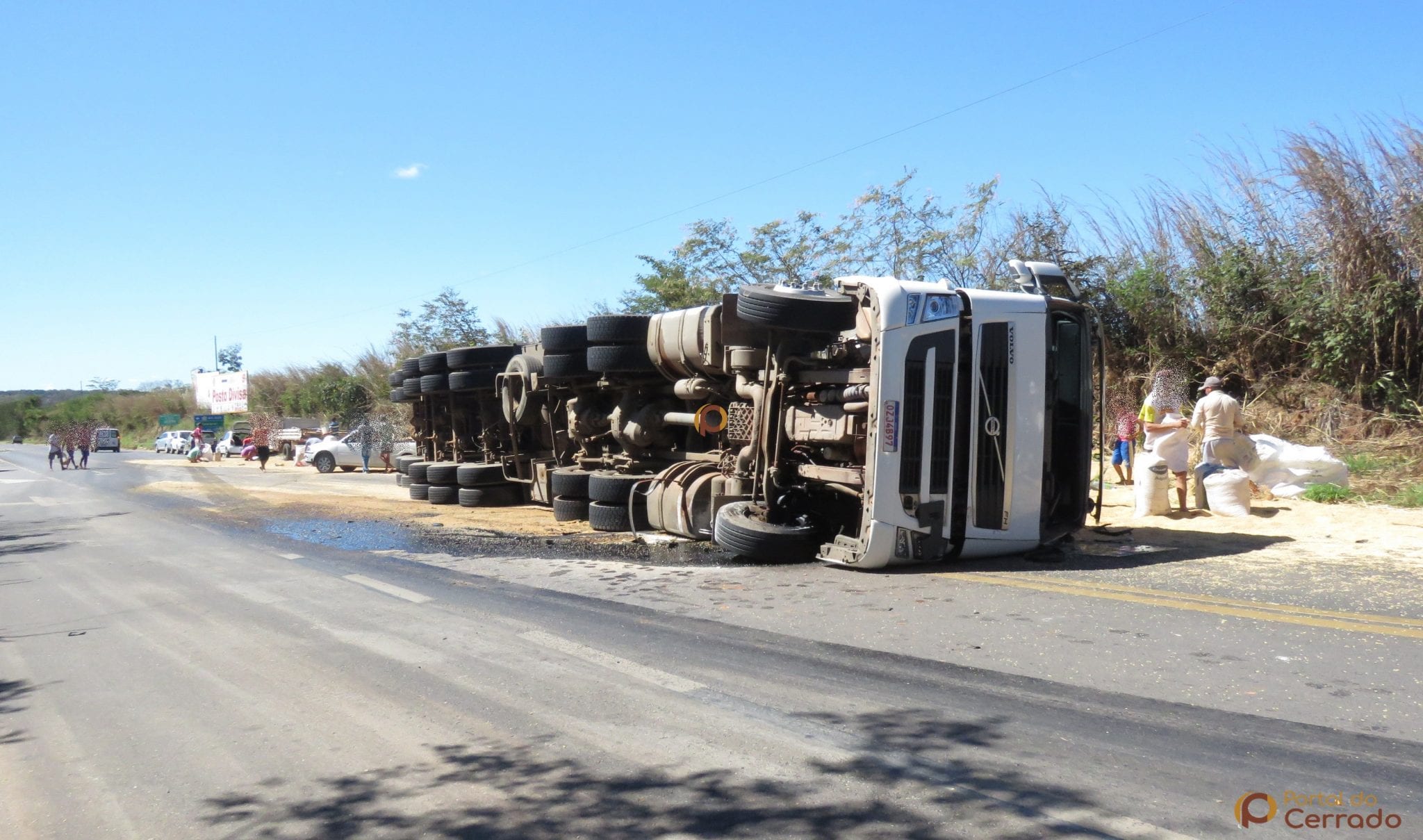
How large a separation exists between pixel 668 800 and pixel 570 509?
31.5ft

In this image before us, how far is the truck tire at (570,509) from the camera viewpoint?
1301cm

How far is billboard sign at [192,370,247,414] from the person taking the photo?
61.4 meters

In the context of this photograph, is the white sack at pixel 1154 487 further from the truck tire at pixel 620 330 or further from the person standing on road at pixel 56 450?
the person standing on road at pixel 56 450

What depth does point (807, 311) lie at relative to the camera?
28.8 ft

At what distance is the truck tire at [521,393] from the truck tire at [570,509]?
2212 millimetres

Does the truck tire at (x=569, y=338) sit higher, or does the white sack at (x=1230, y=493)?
the truck tire at (x=569, y=338)

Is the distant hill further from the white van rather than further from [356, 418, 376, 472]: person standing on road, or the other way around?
[356, 418, 376, 472]: person standing on road

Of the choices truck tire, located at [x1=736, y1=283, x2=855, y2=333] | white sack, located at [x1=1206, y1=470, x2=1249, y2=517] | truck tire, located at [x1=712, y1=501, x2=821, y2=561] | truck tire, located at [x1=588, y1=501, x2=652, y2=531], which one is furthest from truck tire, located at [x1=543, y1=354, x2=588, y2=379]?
white sack, located at [x1=1206, y1=470, x2=1249, y2=517]

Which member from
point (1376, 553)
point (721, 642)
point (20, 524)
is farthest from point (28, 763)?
point (20, 524)

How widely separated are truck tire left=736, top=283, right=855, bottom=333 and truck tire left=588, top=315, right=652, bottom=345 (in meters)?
3.57

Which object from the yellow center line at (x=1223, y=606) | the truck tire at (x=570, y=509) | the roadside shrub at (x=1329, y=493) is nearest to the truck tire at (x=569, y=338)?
the truck tire at (x=570, y=509)

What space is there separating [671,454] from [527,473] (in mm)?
3999

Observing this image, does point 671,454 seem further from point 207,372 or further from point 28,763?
point 207,372

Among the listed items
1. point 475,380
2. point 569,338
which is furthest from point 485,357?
point 569,338
